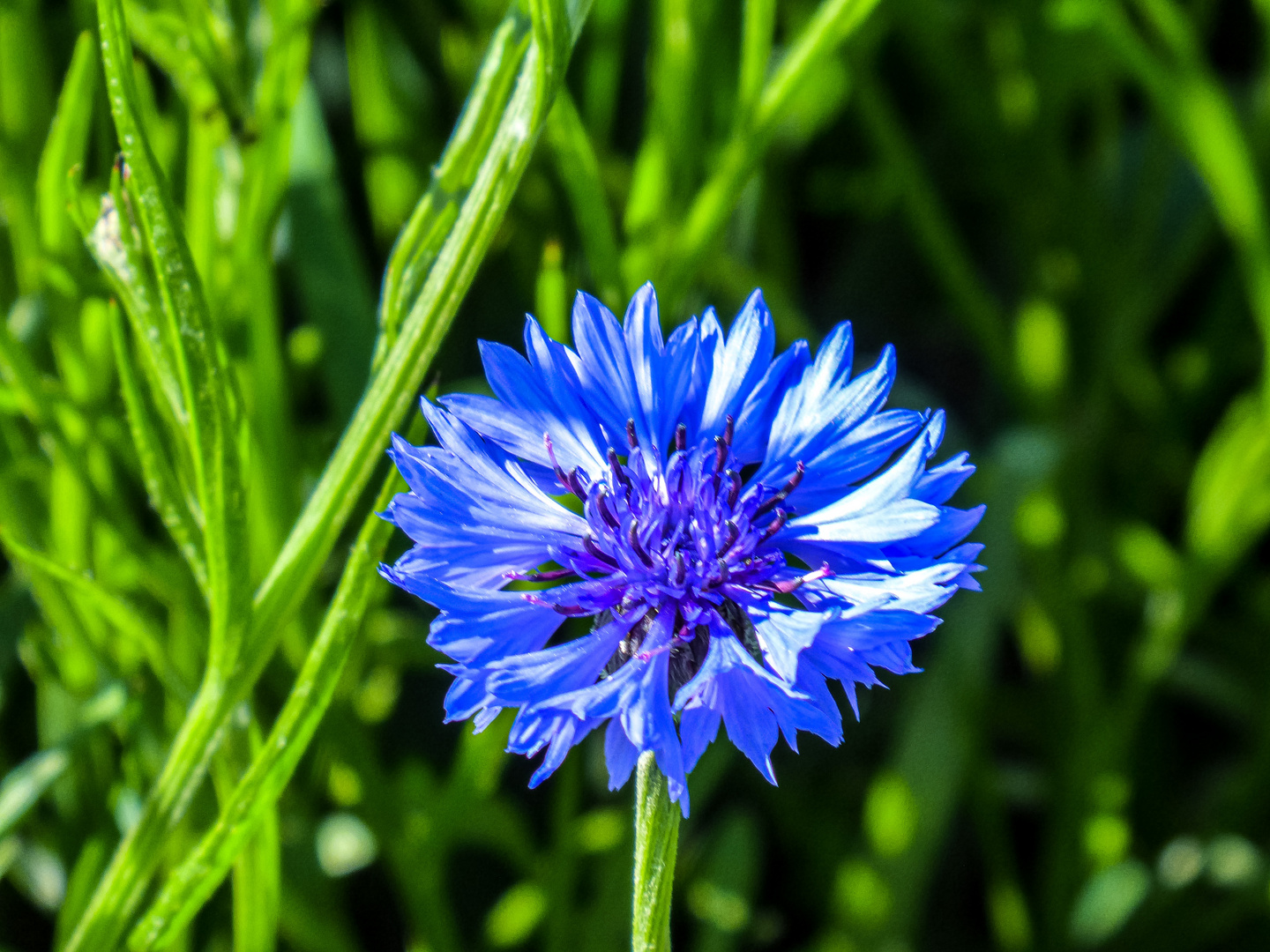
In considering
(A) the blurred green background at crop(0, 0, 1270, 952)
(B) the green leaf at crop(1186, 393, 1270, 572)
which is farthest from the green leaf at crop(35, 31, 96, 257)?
(B) the green leaf at crop(1186, 393, 1270, 572)

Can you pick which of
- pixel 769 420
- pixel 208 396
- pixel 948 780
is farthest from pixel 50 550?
pixel 948 780

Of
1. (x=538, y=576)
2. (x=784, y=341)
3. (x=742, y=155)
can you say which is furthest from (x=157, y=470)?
(x=784, y=341)

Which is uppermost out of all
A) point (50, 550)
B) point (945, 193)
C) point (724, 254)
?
point (945, 193)

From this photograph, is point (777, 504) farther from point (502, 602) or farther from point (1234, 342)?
point (1234, 342)

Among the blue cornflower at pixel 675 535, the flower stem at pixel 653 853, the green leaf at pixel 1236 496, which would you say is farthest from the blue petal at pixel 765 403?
the green leaf at pixel 1236 496

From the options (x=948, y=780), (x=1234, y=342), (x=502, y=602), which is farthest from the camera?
(x=1234, y=342)

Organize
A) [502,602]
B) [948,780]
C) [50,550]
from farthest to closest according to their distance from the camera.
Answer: [948,780]
[50,550]
[502,602]

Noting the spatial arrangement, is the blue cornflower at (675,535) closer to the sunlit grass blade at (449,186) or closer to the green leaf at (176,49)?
the sunlit grass blade at (449,186)

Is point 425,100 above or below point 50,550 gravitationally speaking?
above
